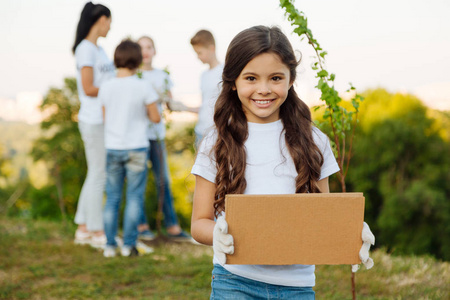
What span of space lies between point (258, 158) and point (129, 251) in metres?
3.05

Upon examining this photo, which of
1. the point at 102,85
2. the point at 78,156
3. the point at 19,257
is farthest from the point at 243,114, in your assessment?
the point at 78,156

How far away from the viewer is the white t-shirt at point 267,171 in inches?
69.4

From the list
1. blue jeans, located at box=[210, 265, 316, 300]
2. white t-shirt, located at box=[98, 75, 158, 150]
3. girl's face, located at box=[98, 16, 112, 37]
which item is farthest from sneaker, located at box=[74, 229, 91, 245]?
blue jeans, located at box=[210, 265, 316, 300]

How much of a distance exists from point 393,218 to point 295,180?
14.7 m

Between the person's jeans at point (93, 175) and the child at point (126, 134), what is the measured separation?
11.8 inches

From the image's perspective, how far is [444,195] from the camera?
51.7ft

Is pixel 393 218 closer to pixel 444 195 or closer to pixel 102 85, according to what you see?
pixel 444 195

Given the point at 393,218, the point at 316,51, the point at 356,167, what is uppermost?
the point at 316,51

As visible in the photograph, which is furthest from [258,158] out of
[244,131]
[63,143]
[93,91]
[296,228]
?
[63,143]

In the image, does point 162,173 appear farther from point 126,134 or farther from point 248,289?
point 248,289

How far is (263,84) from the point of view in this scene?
6.02ft

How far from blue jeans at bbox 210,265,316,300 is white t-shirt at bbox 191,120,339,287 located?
0.02 meters

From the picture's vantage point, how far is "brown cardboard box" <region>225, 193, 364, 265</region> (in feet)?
4.98

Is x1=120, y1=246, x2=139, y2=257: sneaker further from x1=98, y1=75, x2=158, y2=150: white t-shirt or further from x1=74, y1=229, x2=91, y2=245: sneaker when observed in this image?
x1=98, y1=75, x2=158, y2=150: white t-shirt
